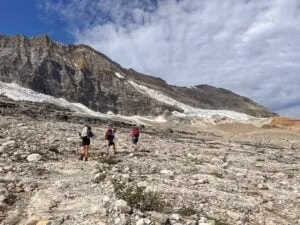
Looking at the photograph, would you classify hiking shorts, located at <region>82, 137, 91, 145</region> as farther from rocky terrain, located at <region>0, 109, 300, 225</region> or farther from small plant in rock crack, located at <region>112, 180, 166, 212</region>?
small plant in rock crack, located at <region>112, 180, 166, 212</region>

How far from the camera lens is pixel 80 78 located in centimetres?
Result: 14338

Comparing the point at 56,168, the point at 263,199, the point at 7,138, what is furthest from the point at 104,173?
the point at 7,138

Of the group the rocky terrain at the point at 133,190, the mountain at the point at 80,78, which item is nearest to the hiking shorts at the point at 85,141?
the rocky terrain at the point at 133,190

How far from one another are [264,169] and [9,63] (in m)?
114

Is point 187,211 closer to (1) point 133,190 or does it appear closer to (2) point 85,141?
(1) point 133,190

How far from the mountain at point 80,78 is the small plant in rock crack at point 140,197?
114353 mm

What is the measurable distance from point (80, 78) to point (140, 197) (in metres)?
130

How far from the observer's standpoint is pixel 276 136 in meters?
76.2

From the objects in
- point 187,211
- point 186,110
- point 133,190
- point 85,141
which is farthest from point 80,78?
point 187,211

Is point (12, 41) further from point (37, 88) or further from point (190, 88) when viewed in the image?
point (190, 88)

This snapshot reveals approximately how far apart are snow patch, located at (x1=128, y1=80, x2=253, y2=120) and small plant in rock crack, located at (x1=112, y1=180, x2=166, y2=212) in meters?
114

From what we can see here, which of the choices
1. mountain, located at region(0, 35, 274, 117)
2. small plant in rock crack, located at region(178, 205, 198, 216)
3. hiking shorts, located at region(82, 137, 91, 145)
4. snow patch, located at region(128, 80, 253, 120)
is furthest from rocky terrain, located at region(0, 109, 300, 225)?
mountain, located at region(0, 35, 274, 117)

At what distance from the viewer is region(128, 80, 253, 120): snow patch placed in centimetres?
13288

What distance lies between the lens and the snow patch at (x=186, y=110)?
133 m
